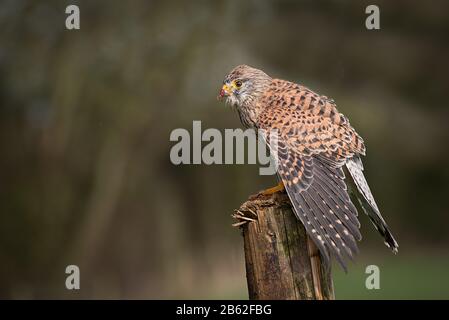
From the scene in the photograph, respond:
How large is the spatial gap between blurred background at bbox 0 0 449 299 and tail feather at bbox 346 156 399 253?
3.78m

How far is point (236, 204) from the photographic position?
10.3 meters

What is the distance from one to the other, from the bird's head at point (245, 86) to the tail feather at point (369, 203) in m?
0.97

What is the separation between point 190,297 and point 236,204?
1.47 m

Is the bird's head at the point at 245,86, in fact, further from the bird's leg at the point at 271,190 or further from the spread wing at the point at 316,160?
the bird's leg at the point at 271,190

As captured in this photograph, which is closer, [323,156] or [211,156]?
[323,156]

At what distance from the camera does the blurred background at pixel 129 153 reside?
955 centimetres

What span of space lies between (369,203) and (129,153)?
17.0 ft

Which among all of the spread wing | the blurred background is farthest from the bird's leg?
the blurred background

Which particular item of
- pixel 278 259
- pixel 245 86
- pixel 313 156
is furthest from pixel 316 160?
pixel 278 259

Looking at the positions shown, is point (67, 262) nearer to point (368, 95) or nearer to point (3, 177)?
point (3, 177)

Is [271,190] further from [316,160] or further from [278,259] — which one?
[278,259]

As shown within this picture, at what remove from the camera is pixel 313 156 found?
5.16 meters

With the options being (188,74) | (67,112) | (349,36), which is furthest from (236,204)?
(349,36)

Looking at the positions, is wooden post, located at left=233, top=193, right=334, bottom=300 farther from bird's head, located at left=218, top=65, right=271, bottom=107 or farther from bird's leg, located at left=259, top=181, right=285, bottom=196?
bird's head, located at left=218, top=65, right=271, bottom=107
